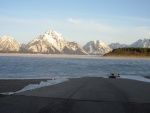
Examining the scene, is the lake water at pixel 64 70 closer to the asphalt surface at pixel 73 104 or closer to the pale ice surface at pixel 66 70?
the pale ice surface at pixel 66 70

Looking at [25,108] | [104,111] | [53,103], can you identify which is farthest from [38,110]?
[104,111]

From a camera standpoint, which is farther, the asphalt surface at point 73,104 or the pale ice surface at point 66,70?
the pale ice surface at point 66,70

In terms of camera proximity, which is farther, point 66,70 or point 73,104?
point 66,70

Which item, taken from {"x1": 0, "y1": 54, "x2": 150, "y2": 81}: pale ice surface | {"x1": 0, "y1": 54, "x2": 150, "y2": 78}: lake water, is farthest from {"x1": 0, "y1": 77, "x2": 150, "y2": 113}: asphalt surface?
{"x1": 0, "y1": 54, "x2": 150, "y2": 78}: lake water

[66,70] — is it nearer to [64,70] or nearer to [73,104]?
[64,70]

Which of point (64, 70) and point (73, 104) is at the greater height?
point (73, 104)

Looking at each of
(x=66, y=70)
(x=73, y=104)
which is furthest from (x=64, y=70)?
(x=73, y=104)

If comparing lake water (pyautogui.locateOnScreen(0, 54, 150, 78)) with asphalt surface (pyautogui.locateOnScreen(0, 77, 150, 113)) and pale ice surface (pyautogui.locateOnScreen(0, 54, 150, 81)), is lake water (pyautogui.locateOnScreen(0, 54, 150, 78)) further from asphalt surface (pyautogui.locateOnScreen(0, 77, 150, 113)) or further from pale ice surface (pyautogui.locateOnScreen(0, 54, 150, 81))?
asphalt surface (pyautogui.locateOnScreen(0, 77, 150, 113))

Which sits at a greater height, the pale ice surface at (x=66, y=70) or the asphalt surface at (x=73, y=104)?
the asphalt surface at (x=73, y=104)

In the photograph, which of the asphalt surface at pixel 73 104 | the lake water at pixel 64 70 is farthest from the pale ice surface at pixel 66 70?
the asphalt surface at pixel 73 104

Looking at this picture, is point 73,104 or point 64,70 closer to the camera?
point 73,104

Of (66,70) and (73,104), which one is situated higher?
(73,104)

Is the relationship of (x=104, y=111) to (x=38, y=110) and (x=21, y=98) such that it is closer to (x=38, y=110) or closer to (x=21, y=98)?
(x=38, y=110)

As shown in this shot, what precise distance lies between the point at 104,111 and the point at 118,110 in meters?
0.64
